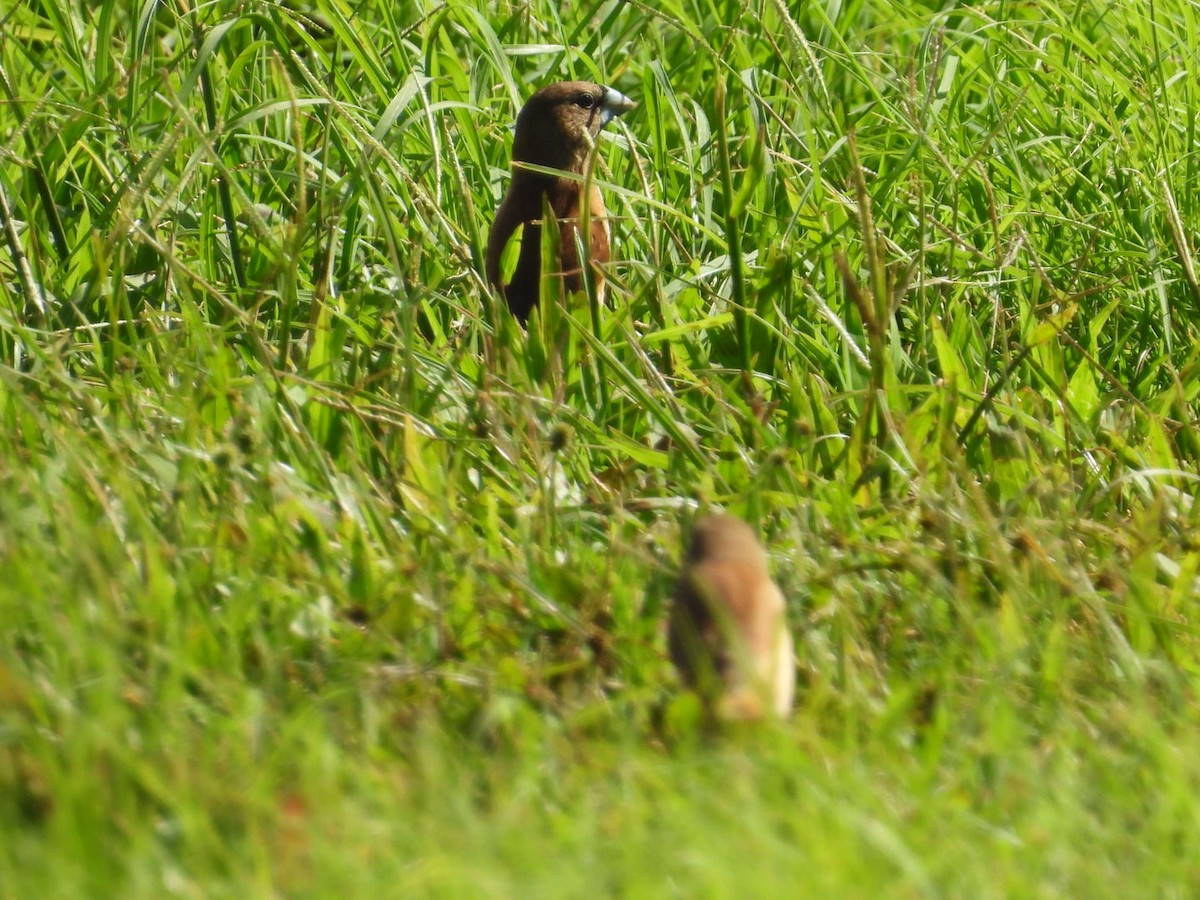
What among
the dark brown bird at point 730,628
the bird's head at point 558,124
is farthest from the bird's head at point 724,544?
the bird's head at point 558,124

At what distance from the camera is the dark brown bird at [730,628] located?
2.07m

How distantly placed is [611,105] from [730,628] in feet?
8.34

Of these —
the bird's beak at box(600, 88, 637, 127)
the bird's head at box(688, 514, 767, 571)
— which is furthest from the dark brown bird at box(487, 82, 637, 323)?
the bird's head at box(688, 514, 767, 571)

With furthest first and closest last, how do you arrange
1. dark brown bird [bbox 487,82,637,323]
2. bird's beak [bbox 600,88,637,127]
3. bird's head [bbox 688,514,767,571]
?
1. bird's beak [bbox 600,88,637,127]
2. dark brown bird [bbox 487,82,637,323]
3. bird's head [bbox 688,514,767,571]

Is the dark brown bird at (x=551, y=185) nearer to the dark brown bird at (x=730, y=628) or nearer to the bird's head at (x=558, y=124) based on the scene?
the bird's head at (x=558, y=124)

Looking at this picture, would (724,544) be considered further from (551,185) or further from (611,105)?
(611,105)

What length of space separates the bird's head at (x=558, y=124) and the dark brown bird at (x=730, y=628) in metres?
2.12

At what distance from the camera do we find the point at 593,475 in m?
3.07

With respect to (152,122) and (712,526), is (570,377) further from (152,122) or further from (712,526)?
(152,122)

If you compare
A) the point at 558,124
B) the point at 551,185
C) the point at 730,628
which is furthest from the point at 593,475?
the point at 558,124

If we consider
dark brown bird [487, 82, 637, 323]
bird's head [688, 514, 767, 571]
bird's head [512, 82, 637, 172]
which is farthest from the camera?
bird's head [512, 82, 637, 172]

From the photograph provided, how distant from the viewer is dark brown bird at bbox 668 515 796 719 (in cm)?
207

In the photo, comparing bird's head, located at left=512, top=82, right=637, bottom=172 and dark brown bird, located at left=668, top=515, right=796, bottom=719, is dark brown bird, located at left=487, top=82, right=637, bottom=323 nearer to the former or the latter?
bird's head, located at left=512, top=82, right=637, bottom=172

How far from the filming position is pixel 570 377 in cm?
346
